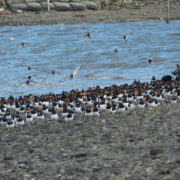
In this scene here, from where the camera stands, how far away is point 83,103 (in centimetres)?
1830

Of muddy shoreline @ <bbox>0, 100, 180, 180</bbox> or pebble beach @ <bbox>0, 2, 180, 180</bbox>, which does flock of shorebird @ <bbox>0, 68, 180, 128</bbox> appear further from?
muddy shoreline @ <bbox>0, 100, 180, 180</bbox>

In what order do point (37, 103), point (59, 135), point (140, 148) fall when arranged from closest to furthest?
point (140, 148)
point (59, 135)
point (37, 103)

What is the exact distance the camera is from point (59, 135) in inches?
513

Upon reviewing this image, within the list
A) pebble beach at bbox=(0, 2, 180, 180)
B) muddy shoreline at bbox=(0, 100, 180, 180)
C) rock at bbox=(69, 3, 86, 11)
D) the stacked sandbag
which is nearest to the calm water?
pebble beach at bbox=(0, 2, 180, 180)

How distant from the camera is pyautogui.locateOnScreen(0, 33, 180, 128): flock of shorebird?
603 inches

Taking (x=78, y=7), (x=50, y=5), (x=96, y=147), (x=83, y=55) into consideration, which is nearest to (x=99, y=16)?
(x=78, y=7)

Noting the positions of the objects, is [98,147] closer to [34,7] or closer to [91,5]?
[34,7]

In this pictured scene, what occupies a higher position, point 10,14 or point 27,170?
point 10,14

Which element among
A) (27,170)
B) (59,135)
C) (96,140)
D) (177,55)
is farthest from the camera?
(177,55)

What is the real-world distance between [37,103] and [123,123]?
516cm

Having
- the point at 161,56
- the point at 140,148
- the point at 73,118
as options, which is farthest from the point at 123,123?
the point at 161,56

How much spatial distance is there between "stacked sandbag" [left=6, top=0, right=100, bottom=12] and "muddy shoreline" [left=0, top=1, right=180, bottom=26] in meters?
1.03

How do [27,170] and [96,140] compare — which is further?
[96,140]

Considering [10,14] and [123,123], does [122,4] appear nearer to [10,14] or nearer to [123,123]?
[10,14]
